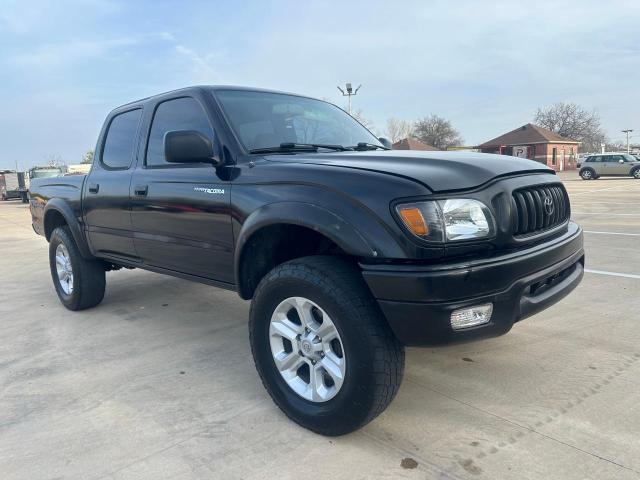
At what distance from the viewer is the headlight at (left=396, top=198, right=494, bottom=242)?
2232mm

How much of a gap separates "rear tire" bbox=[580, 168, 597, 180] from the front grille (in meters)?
32.0

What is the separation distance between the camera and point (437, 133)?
246 ft

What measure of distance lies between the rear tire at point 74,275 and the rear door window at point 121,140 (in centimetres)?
98

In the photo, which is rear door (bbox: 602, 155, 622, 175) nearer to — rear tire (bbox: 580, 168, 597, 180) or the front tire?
rear tire (bbox: 580, 168, 597, 180)

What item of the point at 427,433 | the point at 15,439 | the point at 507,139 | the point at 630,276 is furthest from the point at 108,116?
the point at 507,139

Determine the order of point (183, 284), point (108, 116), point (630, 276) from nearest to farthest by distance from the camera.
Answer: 1. point (108, 116)
2. point (630, 276)
3. point (183, 284)

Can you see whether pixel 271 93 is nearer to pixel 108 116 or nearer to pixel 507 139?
pixel 108 116

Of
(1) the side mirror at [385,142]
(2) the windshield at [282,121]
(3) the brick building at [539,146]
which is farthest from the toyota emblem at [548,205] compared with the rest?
(3) the brick building at [539,146]

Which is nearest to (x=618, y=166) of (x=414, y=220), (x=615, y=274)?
(x=615, y=274)

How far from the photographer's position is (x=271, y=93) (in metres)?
3.83

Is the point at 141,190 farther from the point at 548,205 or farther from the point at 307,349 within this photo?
the point at 548,205

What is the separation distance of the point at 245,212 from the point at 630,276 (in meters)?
Result: 4.67

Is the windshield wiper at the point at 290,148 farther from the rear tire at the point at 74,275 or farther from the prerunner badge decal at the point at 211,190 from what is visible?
the rear tire at the point at 74,275

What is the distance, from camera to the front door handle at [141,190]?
3.80 meters
